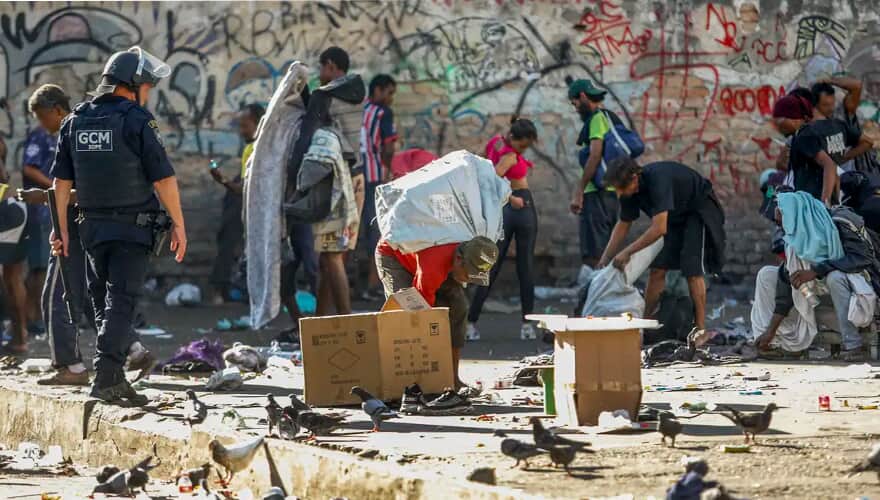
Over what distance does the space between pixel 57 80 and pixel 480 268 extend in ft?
29.5

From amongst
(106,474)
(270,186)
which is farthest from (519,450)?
(270,186)

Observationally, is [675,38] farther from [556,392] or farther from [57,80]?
[556,392]

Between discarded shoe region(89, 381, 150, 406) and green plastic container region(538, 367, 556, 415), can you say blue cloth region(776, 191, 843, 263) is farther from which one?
discarded shoe region(89, 381, 150, 406)

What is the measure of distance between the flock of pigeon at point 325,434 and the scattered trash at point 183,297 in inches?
302

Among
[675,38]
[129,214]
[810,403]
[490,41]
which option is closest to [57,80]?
[490,41]

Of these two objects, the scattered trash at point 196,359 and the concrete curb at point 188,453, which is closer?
the concrete curb at point 188,453

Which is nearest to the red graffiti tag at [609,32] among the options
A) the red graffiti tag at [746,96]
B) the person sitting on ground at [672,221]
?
the red graffiti tag at [746,96]

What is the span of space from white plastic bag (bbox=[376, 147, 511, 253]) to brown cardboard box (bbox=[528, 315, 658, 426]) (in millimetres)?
1219

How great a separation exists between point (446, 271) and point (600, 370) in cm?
132

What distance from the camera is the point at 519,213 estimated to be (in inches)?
484

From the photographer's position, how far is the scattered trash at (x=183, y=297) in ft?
51.0

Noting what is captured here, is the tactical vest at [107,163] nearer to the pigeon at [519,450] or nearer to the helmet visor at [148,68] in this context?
the helmet visor at [148,68]

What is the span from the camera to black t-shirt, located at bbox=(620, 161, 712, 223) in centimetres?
1085

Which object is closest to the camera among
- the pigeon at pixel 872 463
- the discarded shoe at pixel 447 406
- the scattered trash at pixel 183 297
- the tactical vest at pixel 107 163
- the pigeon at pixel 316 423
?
the pigeon at pixel 872 463
